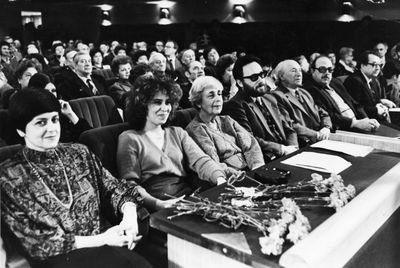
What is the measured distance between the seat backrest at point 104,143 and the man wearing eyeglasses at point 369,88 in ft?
9.37

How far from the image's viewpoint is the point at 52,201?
144 centimetres

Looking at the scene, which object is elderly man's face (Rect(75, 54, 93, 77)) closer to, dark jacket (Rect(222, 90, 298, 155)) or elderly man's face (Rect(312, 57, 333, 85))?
dark jacket (Rect(222, 90, 298, 155))

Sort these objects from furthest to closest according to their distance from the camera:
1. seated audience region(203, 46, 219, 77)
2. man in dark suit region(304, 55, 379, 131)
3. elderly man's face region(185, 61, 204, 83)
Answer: seated audience region(203, 46, 219, 77) → elderly man's face region(185, 61, 204, 83) → man in dark suit region(304, 55, 379, 131)

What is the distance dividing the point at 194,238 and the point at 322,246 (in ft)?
1.18

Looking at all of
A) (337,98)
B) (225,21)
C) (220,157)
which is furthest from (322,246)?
(225,21)

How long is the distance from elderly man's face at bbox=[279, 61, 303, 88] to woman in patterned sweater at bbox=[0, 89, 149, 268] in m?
2.19

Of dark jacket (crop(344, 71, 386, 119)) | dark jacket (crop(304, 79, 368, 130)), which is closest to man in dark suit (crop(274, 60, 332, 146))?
dark jacket (crop(304, 79, 368, 130))

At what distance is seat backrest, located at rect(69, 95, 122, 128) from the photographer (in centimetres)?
298

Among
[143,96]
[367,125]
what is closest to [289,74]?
[367,125]

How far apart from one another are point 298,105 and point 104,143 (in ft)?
6.24

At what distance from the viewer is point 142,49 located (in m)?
4.61

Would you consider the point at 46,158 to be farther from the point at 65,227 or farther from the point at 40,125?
the point at 65,227

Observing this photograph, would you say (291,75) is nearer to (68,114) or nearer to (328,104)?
(328,104)

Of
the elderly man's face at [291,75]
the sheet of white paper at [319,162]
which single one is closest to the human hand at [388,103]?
the elderly man's face at [291,75]
